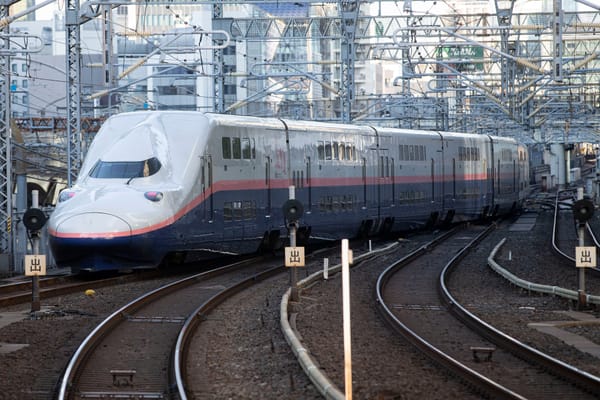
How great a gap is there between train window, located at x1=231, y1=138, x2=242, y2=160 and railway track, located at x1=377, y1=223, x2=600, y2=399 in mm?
4478

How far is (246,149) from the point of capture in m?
26.5

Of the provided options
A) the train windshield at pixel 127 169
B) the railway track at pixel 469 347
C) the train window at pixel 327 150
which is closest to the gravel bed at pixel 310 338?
the railway track at pixel 469 347

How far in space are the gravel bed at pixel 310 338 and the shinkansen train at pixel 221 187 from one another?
1.26m

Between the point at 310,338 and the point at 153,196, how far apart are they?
8542 millimetres

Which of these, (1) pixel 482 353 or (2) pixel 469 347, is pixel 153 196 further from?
(1) pixel 482 353

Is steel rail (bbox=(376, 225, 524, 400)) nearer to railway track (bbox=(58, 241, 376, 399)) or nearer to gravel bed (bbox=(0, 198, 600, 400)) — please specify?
gravel bed (bbox=(0, 198, 600, 400))

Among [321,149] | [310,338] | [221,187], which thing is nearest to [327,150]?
[321,149]

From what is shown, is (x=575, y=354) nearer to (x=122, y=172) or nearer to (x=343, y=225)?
(x=122, y=172)

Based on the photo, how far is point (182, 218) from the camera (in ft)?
76.3

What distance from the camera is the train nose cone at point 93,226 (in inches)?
848

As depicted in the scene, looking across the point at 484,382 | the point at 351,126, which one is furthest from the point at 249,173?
the point at 484,382

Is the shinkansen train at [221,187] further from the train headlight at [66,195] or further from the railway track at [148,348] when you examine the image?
the railway track at [148,348]

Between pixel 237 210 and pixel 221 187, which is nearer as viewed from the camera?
pixel 221 187

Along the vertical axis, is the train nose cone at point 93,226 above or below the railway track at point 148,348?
above
